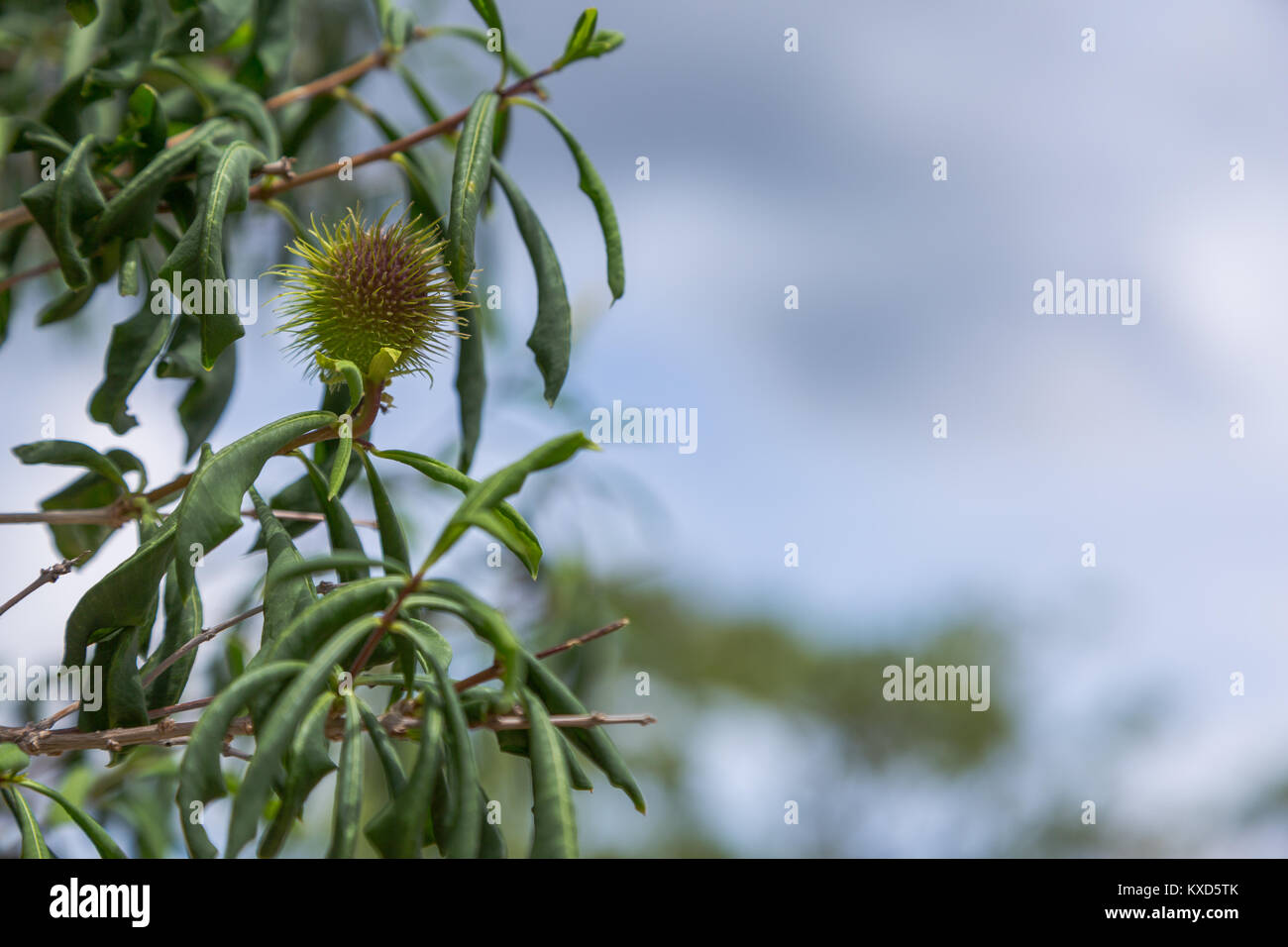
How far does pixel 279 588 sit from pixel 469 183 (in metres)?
0.64

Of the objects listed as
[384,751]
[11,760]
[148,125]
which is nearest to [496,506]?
[384,751]

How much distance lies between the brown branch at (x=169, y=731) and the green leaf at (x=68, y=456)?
17.5 inches

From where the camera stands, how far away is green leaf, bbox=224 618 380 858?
0.93m

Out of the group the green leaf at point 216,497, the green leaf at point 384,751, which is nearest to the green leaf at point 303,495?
the green leaf at point 216,497

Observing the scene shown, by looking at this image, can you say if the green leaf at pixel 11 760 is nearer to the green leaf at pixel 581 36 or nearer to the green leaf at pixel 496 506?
the green leaf at pixel 496 506

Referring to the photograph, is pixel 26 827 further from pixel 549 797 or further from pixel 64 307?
pixel 64 307

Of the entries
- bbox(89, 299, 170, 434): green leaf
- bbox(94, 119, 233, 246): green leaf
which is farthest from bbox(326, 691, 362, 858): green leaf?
bbox(94, 119, 233, 246): green leaf

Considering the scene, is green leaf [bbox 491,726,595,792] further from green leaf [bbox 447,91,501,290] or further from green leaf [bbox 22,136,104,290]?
green leaf [bbox 22,136,104,290]

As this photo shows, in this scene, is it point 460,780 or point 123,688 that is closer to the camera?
point 460,780

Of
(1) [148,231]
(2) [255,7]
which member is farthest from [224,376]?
(2) [255,7]

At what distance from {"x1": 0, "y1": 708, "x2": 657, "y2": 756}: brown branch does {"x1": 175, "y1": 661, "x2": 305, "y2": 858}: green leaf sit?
0.32 ft

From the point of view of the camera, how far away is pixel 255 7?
2080mm

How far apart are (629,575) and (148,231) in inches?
115

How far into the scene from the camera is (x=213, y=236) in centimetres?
143
